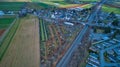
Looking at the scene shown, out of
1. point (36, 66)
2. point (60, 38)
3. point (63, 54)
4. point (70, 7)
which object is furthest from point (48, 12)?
point (36, 66)

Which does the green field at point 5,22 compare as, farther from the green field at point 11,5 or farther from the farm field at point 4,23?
the green field at point 11,5

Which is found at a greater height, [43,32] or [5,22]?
[5,22]

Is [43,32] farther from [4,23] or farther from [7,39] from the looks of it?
[4,23]

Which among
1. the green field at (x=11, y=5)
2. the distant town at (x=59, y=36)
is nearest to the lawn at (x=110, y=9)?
the distant town at (x=59, y=36)

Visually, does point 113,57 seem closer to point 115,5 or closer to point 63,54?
point 63,54

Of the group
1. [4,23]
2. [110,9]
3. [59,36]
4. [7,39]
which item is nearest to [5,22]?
[4,23]

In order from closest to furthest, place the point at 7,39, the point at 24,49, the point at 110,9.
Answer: the point at 24,49 < the point at 7,39 < the point at 110,9
